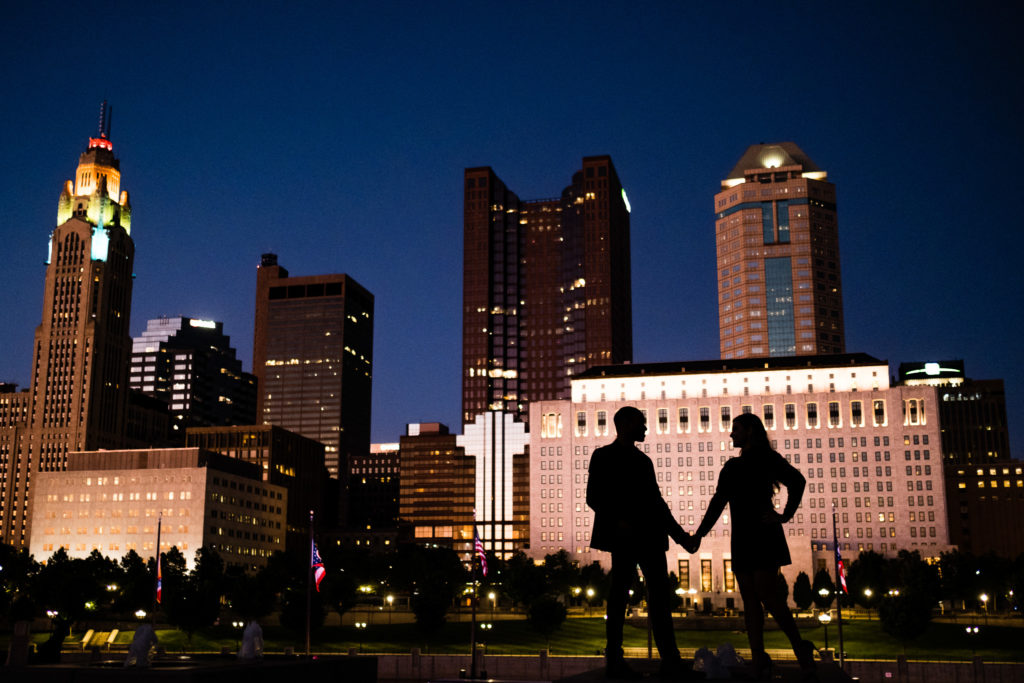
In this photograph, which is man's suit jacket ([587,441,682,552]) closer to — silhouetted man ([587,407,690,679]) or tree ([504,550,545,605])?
silhouetted man ([587,407,690,679])

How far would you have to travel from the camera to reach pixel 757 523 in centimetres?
1798

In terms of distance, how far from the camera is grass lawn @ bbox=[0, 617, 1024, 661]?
9219 centimetres

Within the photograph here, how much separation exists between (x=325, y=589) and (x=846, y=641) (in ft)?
174

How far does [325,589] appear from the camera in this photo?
110 meters

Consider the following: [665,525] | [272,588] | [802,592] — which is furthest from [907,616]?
[665,525]

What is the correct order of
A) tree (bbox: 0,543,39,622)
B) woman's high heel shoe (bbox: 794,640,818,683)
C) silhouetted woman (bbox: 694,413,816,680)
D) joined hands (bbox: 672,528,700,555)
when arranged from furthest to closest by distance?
1. tree (bbox: 0,543,39,622)
2. silhouetted woman (bbox: 694,413,816,680)
3. joined hands (bbox: 672,528,700,555)
4. woman's high heel shoe (bbox: 794,640,818,683)

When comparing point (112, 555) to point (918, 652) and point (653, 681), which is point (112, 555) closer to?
point (918, 652)

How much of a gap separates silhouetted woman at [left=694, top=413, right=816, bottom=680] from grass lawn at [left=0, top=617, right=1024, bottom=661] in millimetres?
73639

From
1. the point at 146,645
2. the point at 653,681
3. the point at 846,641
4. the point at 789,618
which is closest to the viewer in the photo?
the point at 653,681

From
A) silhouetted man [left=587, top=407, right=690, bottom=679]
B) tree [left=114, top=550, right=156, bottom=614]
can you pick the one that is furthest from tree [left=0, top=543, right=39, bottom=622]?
silhouetted man [left=587, top=407, right=690, bottom=679]

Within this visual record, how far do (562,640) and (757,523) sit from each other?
93.0m

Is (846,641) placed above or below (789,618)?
below

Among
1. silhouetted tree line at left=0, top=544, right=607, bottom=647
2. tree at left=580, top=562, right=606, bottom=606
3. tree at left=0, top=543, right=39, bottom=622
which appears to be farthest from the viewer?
tree at left=580, top=562, right=606, bottom=606

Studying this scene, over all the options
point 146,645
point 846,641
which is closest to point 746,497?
point 146,645
